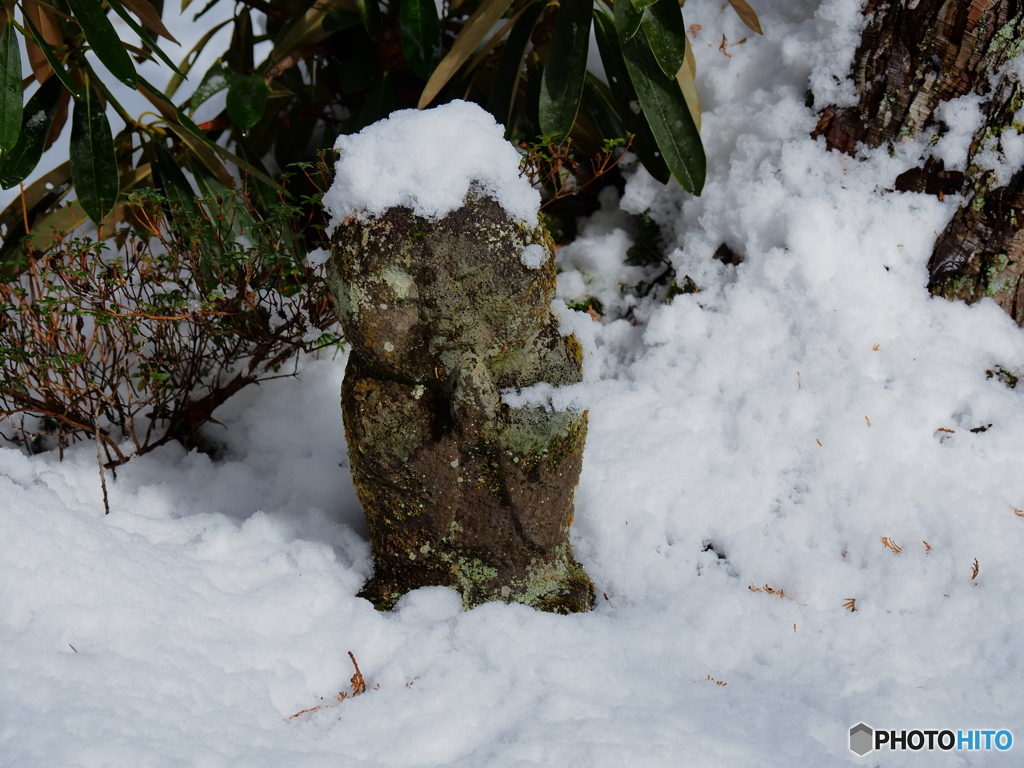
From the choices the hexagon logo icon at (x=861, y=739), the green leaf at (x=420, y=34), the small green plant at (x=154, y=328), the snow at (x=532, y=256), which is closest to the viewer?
the hexagon logo icon at (x=861, y=739)

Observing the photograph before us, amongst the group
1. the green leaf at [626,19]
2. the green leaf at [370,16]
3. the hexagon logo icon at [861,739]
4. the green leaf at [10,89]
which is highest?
the green leaf at [370,16]

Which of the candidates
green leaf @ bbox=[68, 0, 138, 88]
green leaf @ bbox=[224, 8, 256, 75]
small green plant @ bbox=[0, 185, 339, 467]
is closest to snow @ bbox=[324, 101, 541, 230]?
small green plant @ bbox=[0, 185, 339, 467]

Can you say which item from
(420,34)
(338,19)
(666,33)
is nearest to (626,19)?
(666,33)

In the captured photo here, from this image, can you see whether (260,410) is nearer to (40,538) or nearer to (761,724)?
(40,538)

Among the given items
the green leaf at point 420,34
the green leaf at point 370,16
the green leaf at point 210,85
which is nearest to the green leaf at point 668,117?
the green leaf at point 420,34

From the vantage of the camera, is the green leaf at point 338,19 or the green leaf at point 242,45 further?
the green leaf at point 242,45

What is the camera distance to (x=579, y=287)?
2.47m

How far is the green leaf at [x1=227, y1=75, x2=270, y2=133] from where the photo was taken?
7.33 ft

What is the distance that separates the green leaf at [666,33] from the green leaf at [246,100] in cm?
104

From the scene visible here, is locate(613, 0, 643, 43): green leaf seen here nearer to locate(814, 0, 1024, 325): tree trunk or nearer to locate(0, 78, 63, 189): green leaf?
locate(814, 0, 1024, 325): tree trunk

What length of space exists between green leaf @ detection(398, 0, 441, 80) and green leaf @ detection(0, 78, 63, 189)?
0.88 metres

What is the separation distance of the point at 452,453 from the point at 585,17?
1.29 meters

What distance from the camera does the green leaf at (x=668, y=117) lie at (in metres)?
2.14

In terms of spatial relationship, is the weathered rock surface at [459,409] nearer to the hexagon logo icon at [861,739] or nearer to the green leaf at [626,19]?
the hexagon logo icon at [861,739]
